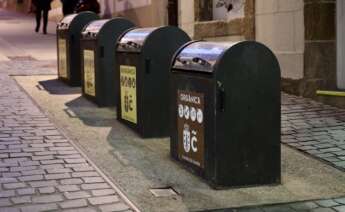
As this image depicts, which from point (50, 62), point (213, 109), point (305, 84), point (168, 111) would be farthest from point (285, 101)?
point (50, 62)

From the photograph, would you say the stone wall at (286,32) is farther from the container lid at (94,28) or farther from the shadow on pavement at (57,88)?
the shadow on pavement at (57,88)

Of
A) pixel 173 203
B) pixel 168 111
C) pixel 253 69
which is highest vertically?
pixel 253 69

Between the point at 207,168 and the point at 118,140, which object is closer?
the point at 207,168

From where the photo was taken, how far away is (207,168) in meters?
5.82

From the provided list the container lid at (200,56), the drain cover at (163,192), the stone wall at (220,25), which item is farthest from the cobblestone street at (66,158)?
the stone wall at (220,25)

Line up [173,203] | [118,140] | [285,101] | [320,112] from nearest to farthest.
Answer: [173,203], [118,140], [320,112], [285,101]

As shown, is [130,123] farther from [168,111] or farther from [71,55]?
[71,55]

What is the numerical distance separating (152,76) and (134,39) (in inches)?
21.1

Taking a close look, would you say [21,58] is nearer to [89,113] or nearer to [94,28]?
[94,28]

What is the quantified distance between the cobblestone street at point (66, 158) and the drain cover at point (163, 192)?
11.2 inches

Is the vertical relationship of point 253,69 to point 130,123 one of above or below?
above

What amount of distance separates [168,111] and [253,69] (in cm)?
209

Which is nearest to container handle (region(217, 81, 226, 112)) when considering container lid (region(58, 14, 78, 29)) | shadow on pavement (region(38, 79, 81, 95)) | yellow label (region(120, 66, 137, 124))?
yellow label (region(120, 66, 137, 124))

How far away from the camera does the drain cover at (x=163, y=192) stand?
5.51 meters
